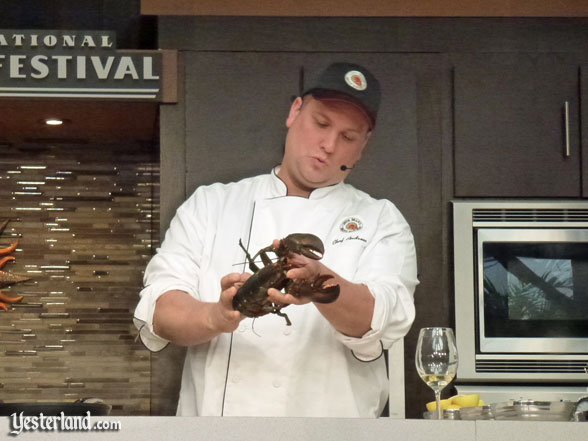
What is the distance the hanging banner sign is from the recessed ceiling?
58 millimetres

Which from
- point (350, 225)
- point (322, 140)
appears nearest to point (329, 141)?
point (322, 140)

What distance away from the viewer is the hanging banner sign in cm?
309

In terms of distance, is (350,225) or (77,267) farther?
(77,267)

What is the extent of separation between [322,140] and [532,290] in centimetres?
78

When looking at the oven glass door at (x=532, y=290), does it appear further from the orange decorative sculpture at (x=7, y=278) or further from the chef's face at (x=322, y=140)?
the orange decorative sculpture at (x=7, y=278)

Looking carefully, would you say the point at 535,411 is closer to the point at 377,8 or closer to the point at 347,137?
the point at 347,137

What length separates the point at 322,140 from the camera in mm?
3068

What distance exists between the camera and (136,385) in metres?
3.60

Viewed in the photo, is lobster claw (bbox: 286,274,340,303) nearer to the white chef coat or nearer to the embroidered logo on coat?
the white chef coat

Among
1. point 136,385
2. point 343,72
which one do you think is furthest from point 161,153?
point 136,385

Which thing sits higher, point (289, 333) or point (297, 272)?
point (297, 272)

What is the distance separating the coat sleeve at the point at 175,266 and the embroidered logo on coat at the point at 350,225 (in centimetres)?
36

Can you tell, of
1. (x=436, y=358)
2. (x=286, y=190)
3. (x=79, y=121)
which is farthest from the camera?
(x=79, y=121)

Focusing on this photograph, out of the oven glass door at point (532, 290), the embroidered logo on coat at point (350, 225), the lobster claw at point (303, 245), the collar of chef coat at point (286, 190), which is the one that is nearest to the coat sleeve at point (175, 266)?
the collar of chef coat at point (286, 190)
